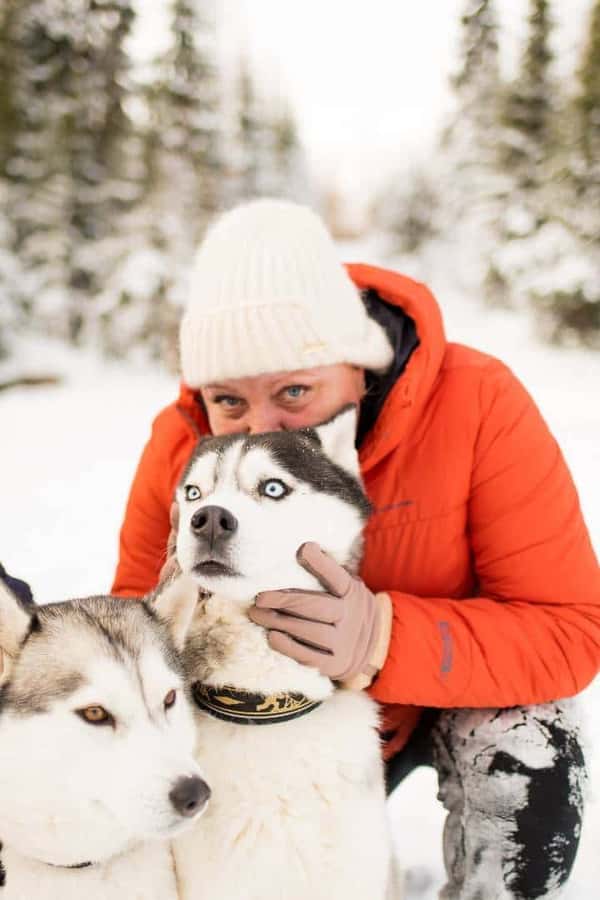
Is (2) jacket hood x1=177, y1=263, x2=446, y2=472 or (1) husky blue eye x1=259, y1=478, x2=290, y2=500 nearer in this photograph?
(1) husky blue eye x1=259, y1=478, x2=290, y2=500

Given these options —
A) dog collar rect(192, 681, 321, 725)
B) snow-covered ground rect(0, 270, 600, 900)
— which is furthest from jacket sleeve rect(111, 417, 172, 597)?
snow-covered ground rect(0, 270, 600, 900)

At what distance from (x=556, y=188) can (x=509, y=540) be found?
11.9 m

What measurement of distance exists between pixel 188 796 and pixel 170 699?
22 centimetres

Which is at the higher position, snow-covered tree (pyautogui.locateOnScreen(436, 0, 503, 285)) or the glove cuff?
snow-covered tree (pyautogui.locateOnScreen(436, 0, 503, 285))

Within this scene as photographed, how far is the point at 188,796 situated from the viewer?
3.90 ft

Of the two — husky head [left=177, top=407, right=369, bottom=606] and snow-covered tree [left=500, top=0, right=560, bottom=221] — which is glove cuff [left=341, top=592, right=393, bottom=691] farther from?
snow-covered tree [left=500, top=0, right=560, bottom=221]

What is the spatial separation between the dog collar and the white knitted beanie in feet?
2.77

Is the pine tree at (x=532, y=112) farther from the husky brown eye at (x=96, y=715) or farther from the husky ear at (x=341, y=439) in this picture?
the husky brown eye at (x=96, y=715)

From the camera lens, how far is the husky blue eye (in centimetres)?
145

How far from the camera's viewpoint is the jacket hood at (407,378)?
1770 mm

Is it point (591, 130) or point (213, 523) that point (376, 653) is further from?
point (591, 130)

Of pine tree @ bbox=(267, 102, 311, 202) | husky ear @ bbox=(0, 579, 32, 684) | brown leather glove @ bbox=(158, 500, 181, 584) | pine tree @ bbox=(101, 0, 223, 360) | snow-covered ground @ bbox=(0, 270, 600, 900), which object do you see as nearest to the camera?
husky ear @ bbox=(0, 579, 32, 684)

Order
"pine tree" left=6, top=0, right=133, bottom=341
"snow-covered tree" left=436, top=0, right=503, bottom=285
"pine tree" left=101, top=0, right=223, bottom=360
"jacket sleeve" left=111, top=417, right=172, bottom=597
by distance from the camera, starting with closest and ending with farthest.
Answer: "jacket sleeve" left=111, top=417, right=172, bottom=597, "pine tree" left=101, top=0, right=223, bottom=360, "pine tree" left=6, top=0, right=133, bottom=341, "snow-covered tree" left=436, top=0, right=503, bottom=285

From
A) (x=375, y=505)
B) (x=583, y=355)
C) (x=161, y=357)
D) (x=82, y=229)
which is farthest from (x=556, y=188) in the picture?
(x=375, y=505)
